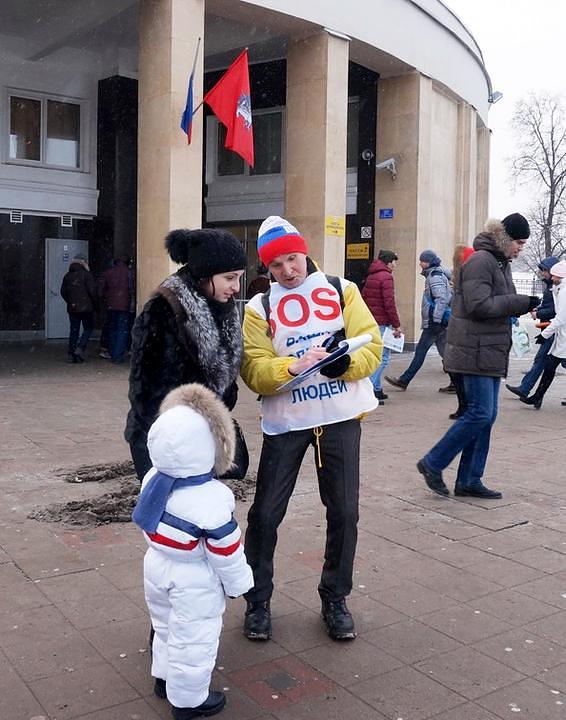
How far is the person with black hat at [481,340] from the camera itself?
570 centimetres

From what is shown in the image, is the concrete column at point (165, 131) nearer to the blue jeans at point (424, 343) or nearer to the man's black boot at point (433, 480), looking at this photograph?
the blue jeans at point (424, 343)

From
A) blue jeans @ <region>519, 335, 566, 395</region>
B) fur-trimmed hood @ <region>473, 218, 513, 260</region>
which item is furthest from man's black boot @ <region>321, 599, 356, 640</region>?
blue jeans @ <region>519, 335, 566, 395</region>

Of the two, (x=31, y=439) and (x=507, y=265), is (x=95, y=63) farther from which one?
(x=507, y=265)

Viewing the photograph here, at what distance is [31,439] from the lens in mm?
7824

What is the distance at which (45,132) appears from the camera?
17.2 metres

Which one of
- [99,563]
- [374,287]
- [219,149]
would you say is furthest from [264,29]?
[99,563]

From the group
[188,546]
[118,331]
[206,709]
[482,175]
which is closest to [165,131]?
[118,331]

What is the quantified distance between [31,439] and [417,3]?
Result: 41.8 ft

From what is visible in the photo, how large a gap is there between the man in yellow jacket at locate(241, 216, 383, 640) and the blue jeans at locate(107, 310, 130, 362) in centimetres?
1138

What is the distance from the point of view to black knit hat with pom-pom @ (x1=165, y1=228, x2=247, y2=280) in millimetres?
3287

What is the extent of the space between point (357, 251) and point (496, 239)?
1227 centimetres

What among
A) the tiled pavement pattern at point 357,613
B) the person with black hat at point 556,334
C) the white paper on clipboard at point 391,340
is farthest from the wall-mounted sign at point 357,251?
the tiled pavement pattern at point 357,613

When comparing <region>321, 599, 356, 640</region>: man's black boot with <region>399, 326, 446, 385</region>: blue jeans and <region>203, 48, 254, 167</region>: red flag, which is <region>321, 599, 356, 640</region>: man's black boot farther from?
<region>203, 48, 254, 167</region>: red flag

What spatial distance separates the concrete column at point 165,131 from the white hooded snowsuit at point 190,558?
984cm
